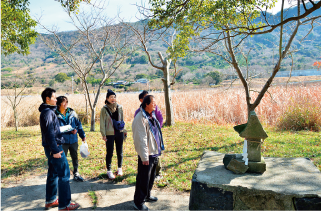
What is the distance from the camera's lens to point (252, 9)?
530 centimetres

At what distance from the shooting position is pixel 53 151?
3090mm

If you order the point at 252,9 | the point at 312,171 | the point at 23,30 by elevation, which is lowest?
the point at 312,171

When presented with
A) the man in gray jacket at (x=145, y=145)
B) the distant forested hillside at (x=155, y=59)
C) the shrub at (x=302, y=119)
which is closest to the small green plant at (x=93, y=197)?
the man in gray jacket at (x=145, y=145)

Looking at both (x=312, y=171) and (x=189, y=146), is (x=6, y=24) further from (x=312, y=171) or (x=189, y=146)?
(x=312, y=171)

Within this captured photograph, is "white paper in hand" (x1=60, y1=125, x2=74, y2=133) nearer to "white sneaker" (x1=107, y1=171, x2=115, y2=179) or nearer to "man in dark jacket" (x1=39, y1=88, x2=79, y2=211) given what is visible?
"man in dark jacket" (x1=39, y1=88, x2=79, y2=211)

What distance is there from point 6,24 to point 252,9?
872cm

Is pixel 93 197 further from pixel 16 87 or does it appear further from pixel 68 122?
pixel 16 87

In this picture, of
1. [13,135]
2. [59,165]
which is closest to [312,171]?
[59,165]

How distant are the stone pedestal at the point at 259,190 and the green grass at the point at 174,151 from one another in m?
1.23

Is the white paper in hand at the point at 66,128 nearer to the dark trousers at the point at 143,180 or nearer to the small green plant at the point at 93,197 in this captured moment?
the small green plant at the point at 93,197

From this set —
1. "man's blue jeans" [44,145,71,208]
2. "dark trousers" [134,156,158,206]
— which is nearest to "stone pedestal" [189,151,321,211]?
"dark trousers" [134,156,158,206]

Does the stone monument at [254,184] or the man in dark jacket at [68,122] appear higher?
the man in dark jacket at [68,122]

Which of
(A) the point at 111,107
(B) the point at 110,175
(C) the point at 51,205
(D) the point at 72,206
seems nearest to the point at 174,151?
(B) the point at 110,175

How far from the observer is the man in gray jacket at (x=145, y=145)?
3.12 m
